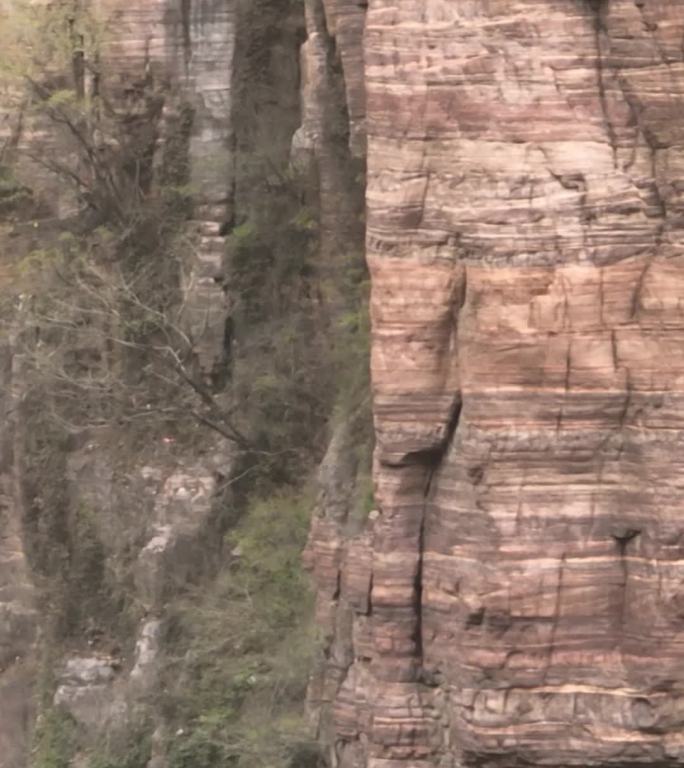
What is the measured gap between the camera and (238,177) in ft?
85.3

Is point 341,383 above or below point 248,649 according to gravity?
above

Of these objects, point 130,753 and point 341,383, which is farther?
point 130,753

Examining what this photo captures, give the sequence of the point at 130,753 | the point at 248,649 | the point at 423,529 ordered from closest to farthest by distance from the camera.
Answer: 1. the point at 423,529
2. the point at 248,649
3. the point at 130,753

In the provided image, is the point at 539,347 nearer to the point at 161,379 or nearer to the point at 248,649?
the point at 248,649

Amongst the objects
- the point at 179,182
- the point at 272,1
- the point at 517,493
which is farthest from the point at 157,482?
the point at 517,493

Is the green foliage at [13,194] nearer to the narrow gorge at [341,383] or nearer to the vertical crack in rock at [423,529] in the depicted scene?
the narrow gorge at [341,383]

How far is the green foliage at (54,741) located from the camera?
25391mm

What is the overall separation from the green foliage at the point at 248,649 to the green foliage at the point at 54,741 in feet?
5.77

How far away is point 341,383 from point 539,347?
15.4ft

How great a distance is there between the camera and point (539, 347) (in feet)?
60.6

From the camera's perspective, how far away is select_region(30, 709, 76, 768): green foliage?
83.3 feet

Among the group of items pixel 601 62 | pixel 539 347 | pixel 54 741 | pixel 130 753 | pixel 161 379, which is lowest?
pixel 54 741

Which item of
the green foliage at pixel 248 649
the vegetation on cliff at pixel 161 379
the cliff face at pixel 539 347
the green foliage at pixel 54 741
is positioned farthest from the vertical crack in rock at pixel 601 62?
the green foliage at pixel 54 741

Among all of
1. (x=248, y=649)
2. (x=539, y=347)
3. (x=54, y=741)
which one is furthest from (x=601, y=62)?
(x=54, y=741)
